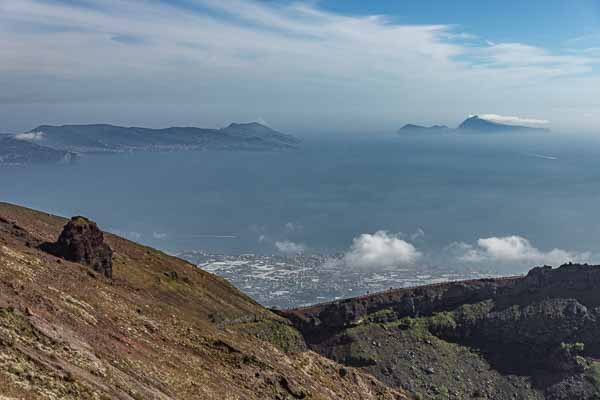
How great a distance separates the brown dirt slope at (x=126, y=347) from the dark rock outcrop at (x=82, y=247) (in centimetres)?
448

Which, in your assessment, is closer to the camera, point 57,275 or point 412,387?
point 57,275

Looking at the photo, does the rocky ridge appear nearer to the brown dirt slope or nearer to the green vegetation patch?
the green vegetation patch

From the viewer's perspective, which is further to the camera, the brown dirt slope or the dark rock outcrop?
the dark rock outcrop

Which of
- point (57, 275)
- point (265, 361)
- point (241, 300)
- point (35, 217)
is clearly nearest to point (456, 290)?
point (241, 300)

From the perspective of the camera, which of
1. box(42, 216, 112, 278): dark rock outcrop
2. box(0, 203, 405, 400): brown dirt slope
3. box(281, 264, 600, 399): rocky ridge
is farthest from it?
box(281, 264, 600, 399): rocky ridge

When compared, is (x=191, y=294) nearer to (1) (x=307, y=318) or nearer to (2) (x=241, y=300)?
(2) (x=241, y=300)

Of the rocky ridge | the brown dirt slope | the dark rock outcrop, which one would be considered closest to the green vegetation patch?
the brown dirt slope

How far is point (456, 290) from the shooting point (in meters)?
88.7

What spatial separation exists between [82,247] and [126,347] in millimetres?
28432

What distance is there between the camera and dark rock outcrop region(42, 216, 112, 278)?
191ft

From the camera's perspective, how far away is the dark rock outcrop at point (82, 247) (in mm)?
58281

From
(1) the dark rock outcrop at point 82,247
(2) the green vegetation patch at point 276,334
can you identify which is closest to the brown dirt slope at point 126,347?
(2) the green vegetation patch at point 276,334

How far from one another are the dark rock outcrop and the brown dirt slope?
448 cm

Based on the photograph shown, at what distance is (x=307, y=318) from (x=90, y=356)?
182 ft
